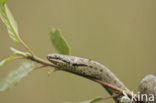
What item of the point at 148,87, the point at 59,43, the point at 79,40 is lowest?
the point at 148,87

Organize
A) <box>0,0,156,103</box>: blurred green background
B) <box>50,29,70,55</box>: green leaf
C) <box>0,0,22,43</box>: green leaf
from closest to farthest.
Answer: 1. <box>0,0,22,43</box>: green leaf
2. <box>50,29,70,55</box>: green leaf
3. <box>0,0,156,103</box>: blurred green background

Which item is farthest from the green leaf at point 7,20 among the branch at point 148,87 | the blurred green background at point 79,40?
the blurred green background at point 79,40

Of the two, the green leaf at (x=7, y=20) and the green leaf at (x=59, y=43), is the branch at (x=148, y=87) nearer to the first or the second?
the green leaf at (x=59, y=43)

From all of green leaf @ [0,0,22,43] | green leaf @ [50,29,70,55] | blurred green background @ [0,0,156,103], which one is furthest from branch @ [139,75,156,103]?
blurred green background @ [0,0,156,103]

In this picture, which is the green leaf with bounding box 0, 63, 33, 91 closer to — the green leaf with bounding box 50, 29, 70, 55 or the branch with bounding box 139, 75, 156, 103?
the green leaf with bounding box 50, 29, 70, 55

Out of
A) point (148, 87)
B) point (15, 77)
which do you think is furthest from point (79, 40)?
point (15, 77)

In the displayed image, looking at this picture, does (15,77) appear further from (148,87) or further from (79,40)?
(79,40)

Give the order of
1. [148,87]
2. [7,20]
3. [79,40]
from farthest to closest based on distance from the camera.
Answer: [79,40]
[148,87]
[7,20]
